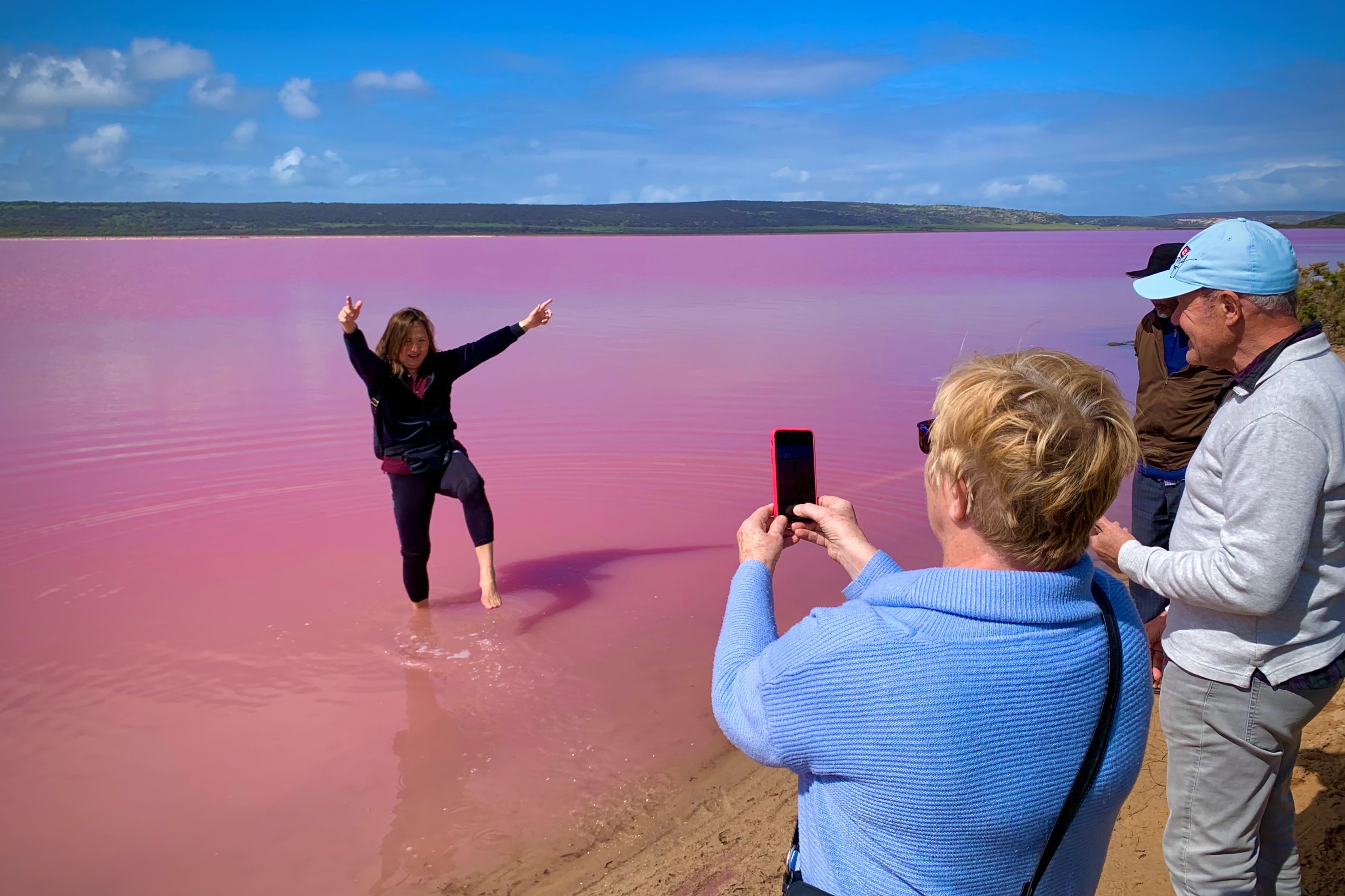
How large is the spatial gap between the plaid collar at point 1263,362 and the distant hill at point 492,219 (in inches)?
3750

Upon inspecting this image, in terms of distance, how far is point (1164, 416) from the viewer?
3.97 metres

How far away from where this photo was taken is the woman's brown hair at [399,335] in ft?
18.1

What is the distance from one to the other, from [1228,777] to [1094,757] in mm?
1106

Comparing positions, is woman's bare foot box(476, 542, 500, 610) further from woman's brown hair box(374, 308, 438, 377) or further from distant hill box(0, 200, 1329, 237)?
distant hill box(0, 200, 1329, 237)

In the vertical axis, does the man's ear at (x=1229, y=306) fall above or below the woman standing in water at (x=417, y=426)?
above

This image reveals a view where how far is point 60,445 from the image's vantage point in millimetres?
10336

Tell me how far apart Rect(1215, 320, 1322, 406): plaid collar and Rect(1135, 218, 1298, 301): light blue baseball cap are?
12 centimetres

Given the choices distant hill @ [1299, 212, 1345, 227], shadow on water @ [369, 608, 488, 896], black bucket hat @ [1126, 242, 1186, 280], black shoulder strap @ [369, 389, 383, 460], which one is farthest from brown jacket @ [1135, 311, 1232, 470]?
distant hill @ [1299, 212, 1345, 227]

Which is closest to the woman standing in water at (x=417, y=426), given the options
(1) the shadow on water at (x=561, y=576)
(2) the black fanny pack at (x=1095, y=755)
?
(1) the shadow on water at (x=561, y=576)

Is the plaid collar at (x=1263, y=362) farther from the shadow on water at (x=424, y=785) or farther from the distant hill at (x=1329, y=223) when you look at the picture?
the distant hill at (x=1329, y=223)

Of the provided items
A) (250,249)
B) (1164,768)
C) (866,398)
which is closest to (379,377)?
(1164,768)

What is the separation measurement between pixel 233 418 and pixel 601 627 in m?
7.41

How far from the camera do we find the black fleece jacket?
212 inches

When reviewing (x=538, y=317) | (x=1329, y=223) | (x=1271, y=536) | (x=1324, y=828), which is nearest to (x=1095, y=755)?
(x=1271, y=536)
